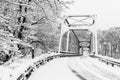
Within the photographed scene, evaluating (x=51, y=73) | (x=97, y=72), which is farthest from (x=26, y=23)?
(x=97, y=72)

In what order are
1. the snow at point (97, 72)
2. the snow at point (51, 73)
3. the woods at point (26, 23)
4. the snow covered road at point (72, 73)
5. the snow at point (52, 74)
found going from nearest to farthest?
the snow at point (51, 73) → the snow at point (52, 74) → the snow covered road at point (72, 73) → the woods at point (26, 23) → the snow at point (97, 72)

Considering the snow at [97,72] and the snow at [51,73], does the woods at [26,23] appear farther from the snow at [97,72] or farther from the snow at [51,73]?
the snow at [97,72]

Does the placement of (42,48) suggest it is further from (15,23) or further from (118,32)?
(118,32)

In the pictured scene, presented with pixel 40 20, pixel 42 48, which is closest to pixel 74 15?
pixel 42 48

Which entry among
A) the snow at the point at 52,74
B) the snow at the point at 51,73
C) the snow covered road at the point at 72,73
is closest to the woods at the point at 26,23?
the snow at the point at 51,73

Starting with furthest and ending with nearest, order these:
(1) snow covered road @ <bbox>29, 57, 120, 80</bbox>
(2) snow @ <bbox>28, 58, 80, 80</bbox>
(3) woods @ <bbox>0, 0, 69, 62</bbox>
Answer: (3) woods @ <bbox>0, 0, 69, 62</bbox> < (1) snow covered road @ <bbox>29, 57, 120, 80</bbox> < (2) snow @ <bbox>28, 58, 80, 80</bbox>

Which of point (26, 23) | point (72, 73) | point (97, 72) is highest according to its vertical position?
point (26, 23)

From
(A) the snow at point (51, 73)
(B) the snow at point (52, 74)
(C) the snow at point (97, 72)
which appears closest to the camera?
(A) the snow at point (51, 73)

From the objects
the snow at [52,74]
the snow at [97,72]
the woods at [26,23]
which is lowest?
the snow at [97,72]

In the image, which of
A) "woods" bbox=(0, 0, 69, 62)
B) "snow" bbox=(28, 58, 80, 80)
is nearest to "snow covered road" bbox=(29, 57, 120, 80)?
"snow" bbox=(28, 58, 80, 80)

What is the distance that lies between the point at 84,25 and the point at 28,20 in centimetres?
2376

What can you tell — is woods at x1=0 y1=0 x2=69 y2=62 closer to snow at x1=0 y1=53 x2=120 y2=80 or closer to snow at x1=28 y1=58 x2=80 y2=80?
snow at x1=0 y1=53 x2=120 y2=80

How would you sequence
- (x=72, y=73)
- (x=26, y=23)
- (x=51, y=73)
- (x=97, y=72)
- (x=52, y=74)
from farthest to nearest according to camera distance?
(x=26, y=23) → (x=97, y=72) → (x=72, y=73) → (x=51, y=73) → (x=52, y=74)

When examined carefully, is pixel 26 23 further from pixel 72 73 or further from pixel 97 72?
pixel 97 72
